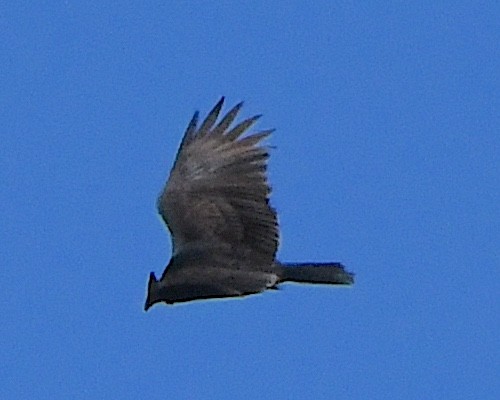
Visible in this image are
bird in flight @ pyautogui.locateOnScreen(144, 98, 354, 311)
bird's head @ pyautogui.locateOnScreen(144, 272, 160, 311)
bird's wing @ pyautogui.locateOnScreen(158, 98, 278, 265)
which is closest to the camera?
bird's head @ pyautogui.locateOnScreen(144, 272, 160, 311)

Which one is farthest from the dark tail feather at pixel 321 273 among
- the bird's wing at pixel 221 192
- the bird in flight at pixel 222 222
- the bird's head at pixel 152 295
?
the bird's head at pixel 152 295

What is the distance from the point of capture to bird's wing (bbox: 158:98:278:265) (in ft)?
52.3

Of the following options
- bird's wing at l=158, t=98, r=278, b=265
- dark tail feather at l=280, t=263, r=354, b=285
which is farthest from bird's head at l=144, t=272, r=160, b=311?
dark tail feather at l=280, t=263, r=354, b=285

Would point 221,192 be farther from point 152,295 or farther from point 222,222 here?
point 152,295

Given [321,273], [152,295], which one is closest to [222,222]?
[321,273]

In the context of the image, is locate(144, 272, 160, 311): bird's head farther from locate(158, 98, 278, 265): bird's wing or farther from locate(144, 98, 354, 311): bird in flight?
locate(158, 98, 278, 265): bird's wing

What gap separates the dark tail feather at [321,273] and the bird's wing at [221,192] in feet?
1.25

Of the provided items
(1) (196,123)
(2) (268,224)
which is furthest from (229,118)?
(2) (268,224)

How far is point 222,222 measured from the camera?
1628 centimetres

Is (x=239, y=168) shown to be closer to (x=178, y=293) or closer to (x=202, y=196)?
(x=202, y=196)

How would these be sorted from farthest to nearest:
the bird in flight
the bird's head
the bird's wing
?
the bird's wing, the bird in flight, the bird's head

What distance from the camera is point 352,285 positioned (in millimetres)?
16047

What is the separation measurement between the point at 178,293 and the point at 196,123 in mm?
2494

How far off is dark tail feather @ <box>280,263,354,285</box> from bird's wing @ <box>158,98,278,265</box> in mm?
382
